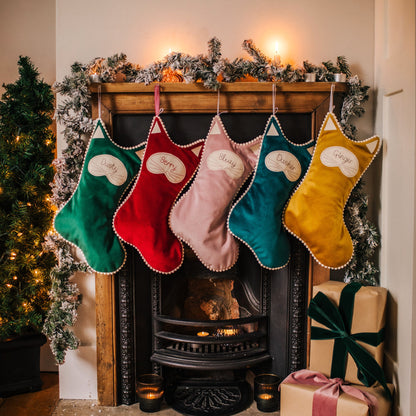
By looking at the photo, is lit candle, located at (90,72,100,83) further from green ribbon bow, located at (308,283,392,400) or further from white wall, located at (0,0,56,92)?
green ribbon bow, located at (308,283,392,400)

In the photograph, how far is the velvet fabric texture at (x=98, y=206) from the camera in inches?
71.6

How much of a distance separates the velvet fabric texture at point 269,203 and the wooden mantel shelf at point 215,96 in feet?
0.40

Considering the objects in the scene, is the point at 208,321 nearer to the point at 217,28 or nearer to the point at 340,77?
the point at 340,77

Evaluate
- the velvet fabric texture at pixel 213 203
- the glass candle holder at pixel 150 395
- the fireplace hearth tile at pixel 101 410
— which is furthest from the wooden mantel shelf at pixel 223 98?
the fireplace hearth tile at pixel 101 410

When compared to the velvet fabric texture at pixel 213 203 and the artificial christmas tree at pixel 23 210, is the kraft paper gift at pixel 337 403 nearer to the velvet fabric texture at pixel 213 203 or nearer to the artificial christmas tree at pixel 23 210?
the velvet fabric texture at pixel 213 203

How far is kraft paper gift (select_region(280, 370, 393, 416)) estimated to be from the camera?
1.59m

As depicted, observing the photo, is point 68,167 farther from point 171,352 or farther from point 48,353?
point 48,353

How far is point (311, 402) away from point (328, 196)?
0.84m

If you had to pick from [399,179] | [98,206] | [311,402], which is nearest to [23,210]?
[98,206]

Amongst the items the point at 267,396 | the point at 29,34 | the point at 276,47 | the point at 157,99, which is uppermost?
the point at 29,34

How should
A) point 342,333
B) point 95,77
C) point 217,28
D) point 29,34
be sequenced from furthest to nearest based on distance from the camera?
point 29,34
point 217,28
point 95,77
point 342,333

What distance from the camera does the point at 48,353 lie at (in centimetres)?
249

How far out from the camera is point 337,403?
161 centimetres

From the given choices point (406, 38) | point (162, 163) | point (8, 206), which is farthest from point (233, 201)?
point (8, 206)
